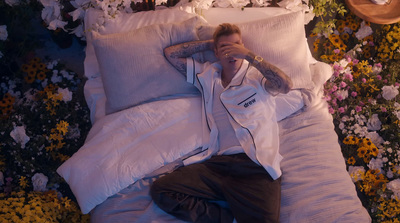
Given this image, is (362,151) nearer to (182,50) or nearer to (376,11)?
(376,11)

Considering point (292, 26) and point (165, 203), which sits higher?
point (292, 26)

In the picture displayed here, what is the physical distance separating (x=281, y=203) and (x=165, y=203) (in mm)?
549

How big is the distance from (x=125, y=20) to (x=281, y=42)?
934 millimetres

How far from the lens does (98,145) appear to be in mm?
1623

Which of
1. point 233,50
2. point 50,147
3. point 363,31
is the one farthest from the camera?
point 363,31

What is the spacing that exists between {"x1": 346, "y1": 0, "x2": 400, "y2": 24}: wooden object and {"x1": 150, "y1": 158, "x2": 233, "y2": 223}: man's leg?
1.49 metres

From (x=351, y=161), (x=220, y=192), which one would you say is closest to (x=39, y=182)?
(x=220, y=192)

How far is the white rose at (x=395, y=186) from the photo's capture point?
6.00ft

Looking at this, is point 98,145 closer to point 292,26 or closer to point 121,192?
point 121,192

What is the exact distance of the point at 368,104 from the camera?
2.21 meters

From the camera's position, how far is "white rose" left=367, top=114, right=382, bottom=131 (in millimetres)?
2107

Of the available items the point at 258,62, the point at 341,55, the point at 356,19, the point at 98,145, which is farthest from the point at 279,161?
the point at 356,19

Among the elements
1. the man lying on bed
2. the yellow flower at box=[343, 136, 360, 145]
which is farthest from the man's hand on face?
the yellow flower at box=[343, 136, 360, 145]

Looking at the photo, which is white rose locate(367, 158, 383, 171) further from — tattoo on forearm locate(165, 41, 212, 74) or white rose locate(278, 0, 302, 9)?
tattoo on forearm locate(165, 41, 212, 74)
